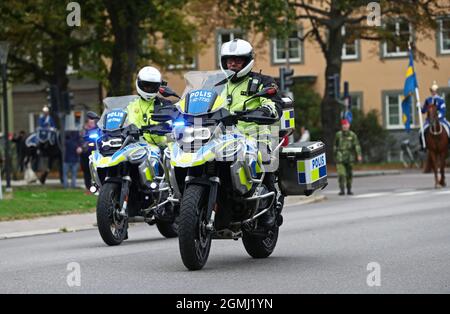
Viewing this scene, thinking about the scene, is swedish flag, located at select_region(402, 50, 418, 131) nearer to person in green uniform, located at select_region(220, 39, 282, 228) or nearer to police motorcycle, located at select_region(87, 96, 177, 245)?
police motorcycle, located at select_region(87, 96, 177, 245)

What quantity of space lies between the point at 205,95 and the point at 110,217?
4.29 m

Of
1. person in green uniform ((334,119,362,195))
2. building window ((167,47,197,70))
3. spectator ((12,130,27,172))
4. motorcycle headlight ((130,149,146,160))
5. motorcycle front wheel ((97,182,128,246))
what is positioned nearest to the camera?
motorcycle front wheel ((97,182,128,246))

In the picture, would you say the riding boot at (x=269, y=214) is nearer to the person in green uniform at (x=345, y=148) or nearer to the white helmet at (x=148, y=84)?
the white helmet at (x=148, y=84)

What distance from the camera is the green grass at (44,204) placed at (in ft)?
79.0

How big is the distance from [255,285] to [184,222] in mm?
1150

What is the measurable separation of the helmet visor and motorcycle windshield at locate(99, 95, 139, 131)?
389mm

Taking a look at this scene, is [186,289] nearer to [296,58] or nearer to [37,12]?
[37,12]

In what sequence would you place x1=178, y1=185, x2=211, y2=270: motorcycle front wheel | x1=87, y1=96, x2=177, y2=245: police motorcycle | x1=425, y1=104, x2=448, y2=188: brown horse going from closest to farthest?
x1=178, y1=185, x2=211, y2=270: motorcycle front wheel
x1=87, y1=96, x2=177, y2=245: police motorcycle
x1=425, y1=104, x2=448, y2=188: brown horse

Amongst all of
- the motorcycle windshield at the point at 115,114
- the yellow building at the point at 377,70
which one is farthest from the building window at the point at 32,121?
the motorcycle windshield at the point at 115,114

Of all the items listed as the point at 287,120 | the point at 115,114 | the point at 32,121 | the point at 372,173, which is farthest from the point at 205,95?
the point at 32,121

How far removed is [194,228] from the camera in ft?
38.8

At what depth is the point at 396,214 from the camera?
878 inches

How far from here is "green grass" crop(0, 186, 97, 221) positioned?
79.0 ft

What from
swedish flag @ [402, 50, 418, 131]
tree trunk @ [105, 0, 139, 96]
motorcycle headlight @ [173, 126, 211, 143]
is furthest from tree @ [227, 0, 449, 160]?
motorcycle headlight @ [173, 126, 211, 143]
